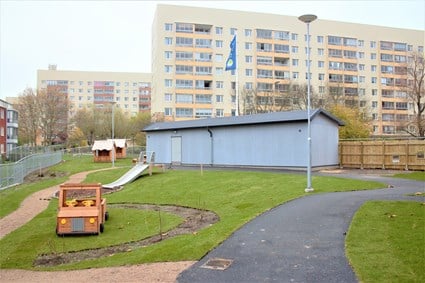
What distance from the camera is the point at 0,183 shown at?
2316 centimetres

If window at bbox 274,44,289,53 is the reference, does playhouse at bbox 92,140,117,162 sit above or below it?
below

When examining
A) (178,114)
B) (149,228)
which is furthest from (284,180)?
(178,114)

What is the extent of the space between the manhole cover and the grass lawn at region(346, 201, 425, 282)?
91.0 inches

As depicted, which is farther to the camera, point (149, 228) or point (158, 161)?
point (158, 161)

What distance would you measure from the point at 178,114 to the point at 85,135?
60.4 ft

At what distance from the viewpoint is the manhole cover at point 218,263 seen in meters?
7.59

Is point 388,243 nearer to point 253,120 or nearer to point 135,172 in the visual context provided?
point 135,172

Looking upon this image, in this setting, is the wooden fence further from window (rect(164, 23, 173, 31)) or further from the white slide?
window (rect(164, 23, 173, 31))

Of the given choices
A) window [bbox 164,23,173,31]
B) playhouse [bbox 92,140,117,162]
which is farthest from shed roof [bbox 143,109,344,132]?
window [bbox 164,23,173,31]

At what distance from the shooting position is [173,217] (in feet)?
45.8

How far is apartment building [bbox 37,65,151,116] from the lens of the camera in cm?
12556

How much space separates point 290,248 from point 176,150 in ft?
85.5

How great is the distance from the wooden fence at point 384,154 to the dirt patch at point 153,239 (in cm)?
1662

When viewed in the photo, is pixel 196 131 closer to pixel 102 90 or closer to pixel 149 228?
pixel 149 228
